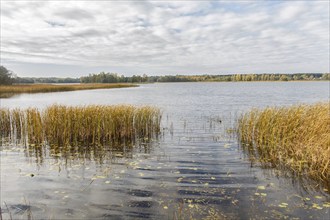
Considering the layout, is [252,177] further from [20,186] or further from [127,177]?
[20,186]

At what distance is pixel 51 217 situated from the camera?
732 centimetres

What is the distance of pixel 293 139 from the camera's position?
13.7 m

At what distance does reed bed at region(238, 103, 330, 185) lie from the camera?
35.6 ft

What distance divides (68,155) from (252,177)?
371 inches

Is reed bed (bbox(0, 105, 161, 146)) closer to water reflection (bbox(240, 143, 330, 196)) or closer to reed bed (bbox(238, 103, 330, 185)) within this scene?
reed bed (bbox(238, 103, 330, 185))

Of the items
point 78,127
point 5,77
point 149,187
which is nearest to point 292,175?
point 149,187

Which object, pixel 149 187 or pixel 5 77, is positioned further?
pixel 5 77

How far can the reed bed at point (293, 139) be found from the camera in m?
10.8

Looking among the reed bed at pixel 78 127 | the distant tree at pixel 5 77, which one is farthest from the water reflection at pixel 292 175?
the distant tree at pixel 5 77

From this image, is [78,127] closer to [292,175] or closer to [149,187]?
[149,187]

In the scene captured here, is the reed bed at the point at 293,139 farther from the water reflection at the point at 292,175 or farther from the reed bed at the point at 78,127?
the reed bed at the point at 78,127

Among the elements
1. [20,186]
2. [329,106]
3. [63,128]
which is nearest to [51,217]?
[20,186]

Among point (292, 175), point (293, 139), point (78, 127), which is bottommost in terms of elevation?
point (292, 175)

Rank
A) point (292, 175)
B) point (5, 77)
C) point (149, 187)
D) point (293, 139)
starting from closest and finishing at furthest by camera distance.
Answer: point (149, 187) < point (292, 175) < point (293, 139) < point (5, 77)
